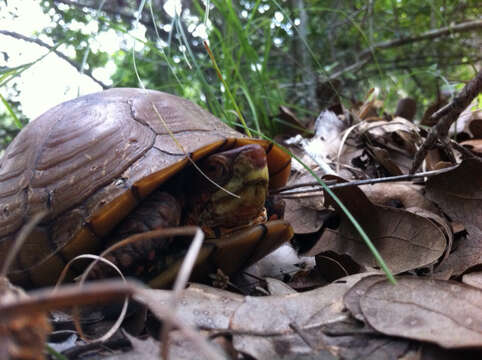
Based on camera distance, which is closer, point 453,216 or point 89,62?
point 453,216

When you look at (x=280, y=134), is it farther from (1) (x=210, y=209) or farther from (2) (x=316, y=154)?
(1) (x=210, y=209)

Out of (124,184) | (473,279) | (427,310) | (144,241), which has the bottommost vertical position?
(473,279)

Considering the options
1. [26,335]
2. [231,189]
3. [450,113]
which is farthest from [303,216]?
A: [26,335]

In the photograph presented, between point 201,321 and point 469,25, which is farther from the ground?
point 469,25

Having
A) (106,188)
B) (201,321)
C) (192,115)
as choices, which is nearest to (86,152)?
(106,188)

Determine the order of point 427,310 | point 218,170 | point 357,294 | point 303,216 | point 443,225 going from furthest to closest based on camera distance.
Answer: point 303,216 < point 218,170 < point 443,225 < point 357,294 < point 427,310

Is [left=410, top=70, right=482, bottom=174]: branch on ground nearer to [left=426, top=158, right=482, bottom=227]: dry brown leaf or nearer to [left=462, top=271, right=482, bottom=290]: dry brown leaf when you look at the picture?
[left=426, top=158, right=482, bottom=227]: dry brown leaf

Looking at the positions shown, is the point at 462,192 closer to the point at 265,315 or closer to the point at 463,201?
the point at 463,201
